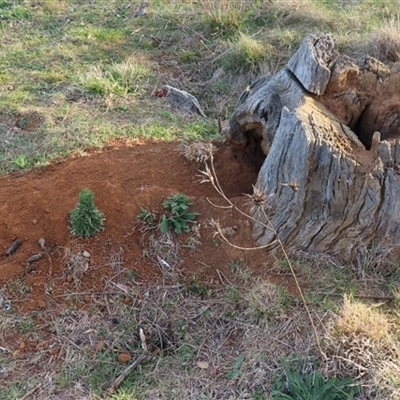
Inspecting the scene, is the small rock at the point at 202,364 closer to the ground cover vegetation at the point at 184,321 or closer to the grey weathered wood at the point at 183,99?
the ground cover vegetation at the point at 184,321

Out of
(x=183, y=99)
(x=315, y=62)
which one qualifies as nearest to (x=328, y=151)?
(x=315, y=62)

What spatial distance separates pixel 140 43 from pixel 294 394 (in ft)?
17.0

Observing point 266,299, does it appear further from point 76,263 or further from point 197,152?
point 197,152

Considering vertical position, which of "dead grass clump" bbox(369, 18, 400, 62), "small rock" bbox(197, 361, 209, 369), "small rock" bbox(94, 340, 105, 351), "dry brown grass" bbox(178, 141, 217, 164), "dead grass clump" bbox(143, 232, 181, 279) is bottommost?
"small rock" bbox(94, 340, 105, 351)

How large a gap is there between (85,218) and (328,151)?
1506mm

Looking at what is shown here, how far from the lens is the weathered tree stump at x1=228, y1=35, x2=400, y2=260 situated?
320 cm

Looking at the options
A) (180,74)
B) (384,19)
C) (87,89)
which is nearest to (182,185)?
(87,89)

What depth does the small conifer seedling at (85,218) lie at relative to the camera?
3.46 metres

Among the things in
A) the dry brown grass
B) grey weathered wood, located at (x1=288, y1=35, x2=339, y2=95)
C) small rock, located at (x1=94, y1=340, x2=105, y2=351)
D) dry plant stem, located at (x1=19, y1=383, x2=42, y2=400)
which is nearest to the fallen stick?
small rock, located at (x1=94, y1=340, x2=105, y2=351)

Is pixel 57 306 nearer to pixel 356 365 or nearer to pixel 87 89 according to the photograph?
pixel 356 365

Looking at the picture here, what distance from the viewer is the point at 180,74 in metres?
6.30

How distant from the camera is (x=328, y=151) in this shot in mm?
3186

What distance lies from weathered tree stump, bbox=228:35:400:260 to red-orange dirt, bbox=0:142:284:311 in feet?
0.90

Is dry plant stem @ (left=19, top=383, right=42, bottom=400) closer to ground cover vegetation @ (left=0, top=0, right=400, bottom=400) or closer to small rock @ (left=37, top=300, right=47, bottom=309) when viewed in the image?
ground cover vegetation @ (left=0, top=0, right=400, bottom=400)
